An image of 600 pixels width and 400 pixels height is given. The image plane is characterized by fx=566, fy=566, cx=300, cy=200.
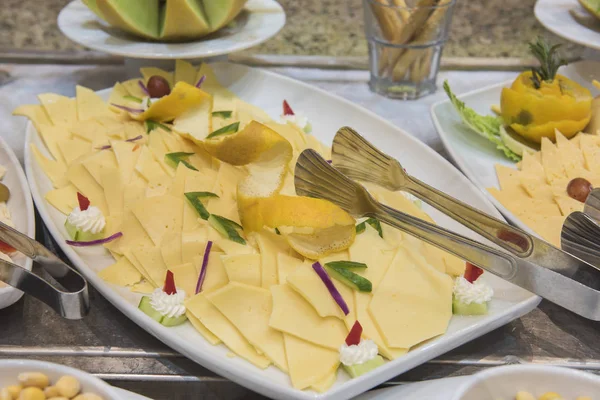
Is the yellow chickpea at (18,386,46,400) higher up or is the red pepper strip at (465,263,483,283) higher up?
the red pepper strip at (465,263,483,283)

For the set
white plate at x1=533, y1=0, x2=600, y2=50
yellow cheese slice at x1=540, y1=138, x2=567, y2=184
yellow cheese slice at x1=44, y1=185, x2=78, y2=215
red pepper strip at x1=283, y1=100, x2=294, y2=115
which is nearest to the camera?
yellow cheese slice at x1=44, y1=185, x2=78, y2=215

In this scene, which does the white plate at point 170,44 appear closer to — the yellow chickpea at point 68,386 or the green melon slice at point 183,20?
the green melon slice at point 183,20

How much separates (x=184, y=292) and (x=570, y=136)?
3.73 ft

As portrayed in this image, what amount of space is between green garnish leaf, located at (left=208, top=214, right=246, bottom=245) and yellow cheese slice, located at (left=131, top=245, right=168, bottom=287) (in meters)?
0.12

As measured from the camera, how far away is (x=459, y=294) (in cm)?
99

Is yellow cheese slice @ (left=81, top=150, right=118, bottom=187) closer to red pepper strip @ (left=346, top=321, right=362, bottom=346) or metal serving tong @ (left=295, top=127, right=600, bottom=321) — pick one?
metal serving tong @ (left=295, top=127, right=600, bottom=321)

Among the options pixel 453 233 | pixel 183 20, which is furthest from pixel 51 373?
pixel 183 20

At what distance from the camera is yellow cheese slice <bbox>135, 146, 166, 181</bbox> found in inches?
51.2

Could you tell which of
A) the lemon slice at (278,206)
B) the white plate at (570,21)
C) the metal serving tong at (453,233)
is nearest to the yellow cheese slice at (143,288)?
the lemon slice at (278,206)

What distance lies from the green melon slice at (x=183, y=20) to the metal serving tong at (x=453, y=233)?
753mm

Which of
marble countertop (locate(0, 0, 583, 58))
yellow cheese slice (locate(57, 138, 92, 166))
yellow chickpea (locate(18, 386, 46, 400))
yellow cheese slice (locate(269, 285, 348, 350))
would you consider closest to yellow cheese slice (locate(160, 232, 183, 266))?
yellow cheese slice (locate(269, 285, 348, 350))

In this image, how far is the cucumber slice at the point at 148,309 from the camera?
979 millimetres

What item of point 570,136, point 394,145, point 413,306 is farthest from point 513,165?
point 413,306

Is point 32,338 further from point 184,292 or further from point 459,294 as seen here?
point 459,294
